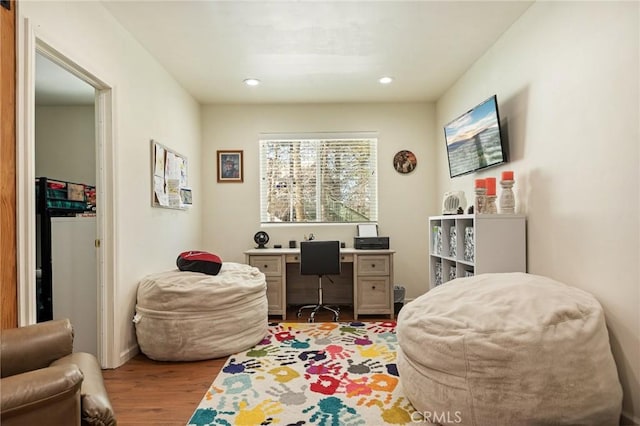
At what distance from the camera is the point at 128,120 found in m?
2.98

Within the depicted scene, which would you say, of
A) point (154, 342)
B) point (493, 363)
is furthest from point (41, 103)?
point (493, 363)

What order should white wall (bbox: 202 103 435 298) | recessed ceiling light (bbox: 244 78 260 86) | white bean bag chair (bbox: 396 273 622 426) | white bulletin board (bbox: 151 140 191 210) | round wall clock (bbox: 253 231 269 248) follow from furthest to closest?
1. white wall (bbox: 202 103 435 298)
2. round wall clock (bbox: 253 231 269 248)
3. recessed ceiling light (bbox: 244 78 260 86)
4. white bulletin board (bbox: 151 140 191 210)
5. white bean bag chair (bbox: 396 273 622 426)

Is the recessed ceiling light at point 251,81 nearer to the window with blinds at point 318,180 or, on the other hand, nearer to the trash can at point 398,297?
the window with blinds at point 318,180

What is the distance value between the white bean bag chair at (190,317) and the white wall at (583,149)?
2.27 m

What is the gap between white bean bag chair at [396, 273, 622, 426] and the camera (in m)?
1.61

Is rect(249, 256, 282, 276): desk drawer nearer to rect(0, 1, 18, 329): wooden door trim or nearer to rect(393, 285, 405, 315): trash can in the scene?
rect(393, 285, 405, 315): trash can

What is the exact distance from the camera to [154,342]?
2.87 meters

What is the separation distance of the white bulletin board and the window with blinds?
108 cm

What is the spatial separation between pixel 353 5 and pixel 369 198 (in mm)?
2665

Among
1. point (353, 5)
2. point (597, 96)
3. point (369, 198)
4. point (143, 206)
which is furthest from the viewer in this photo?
point (369, 198)

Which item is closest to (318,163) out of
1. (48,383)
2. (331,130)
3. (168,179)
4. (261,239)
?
(331,130)

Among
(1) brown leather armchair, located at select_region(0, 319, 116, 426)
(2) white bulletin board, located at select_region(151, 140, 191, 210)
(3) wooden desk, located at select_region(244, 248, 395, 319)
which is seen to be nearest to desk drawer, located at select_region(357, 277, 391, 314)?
(3) wooden desk, located at select_region(244, 248, 395, 319)

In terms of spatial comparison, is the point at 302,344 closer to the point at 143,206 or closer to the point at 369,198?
the point at 143,206

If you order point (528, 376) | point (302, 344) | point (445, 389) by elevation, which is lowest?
point (302, 344)
